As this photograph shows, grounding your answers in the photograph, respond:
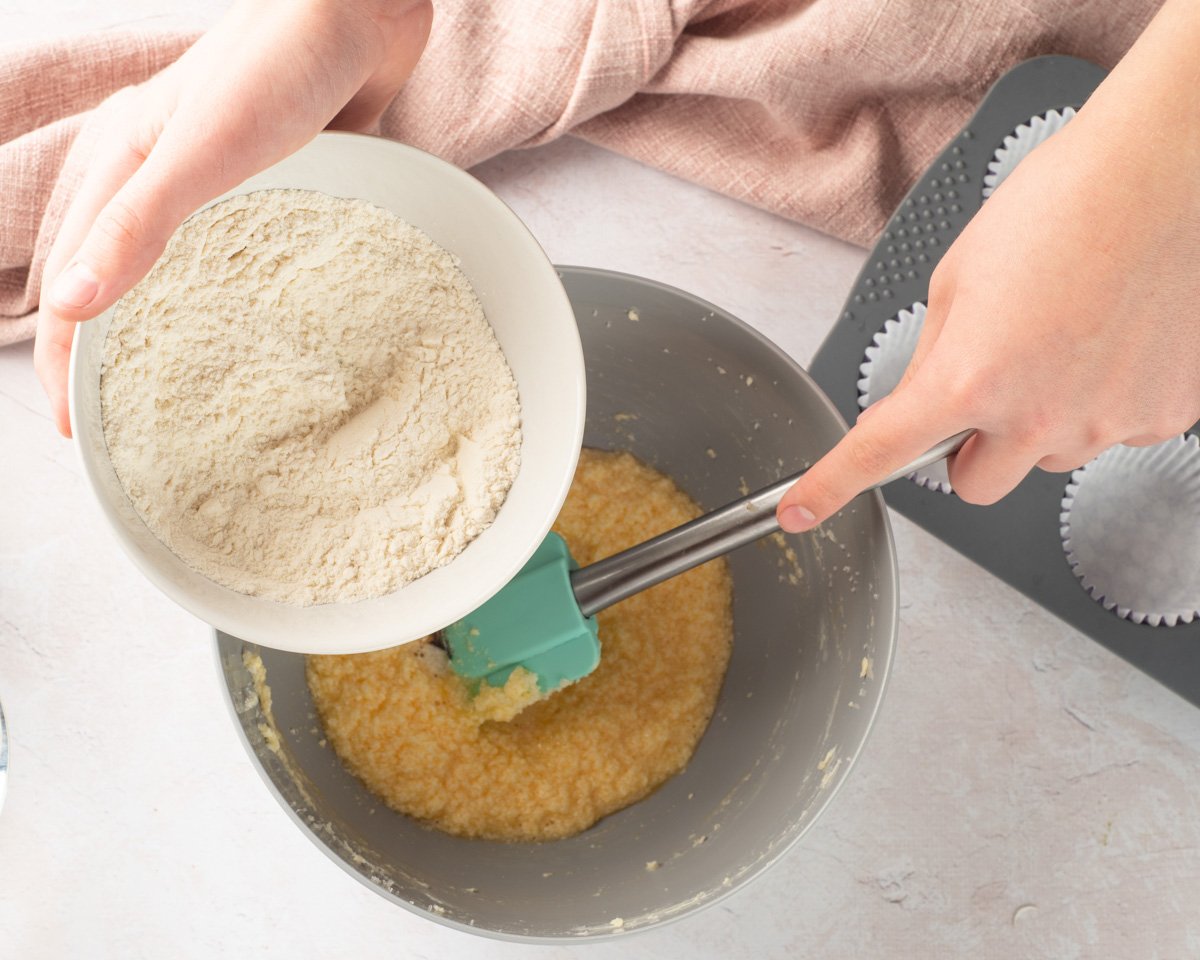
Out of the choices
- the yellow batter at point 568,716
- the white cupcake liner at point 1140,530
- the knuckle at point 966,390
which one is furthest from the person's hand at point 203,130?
the white cupcake liner at point 1140,530

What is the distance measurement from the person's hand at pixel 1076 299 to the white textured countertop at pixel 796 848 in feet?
1.16

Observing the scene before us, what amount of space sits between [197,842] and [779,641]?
59cm

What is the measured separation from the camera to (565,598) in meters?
0.85

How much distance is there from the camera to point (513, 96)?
38.9 inches

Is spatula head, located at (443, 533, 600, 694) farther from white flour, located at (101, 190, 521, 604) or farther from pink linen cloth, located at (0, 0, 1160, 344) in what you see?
pink linen cloth, located at (0, 0, 1160, 344)

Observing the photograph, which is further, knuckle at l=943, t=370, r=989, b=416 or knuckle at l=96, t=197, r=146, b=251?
knuckle at l=943, t=370, r=989, b=416

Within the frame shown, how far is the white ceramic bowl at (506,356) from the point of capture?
638mm

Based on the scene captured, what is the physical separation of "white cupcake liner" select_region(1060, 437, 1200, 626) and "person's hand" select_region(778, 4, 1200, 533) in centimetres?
24

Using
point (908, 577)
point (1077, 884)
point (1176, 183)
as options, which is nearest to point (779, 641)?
point (908, 577)

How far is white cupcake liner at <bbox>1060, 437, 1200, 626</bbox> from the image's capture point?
90cm

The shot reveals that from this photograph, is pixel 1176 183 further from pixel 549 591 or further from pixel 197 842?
pixel 197 842

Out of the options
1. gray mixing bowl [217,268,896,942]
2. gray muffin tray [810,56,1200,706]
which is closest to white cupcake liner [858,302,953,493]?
gray muffin tray [810,56,1200,706]

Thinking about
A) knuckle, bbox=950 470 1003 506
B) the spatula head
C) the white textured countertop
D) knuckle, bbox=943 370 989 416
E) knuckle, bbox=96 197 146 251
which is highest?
knuckle, bbox=96 197 146 251

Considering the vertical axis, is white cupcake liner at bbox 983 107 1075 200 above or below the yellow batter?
above
